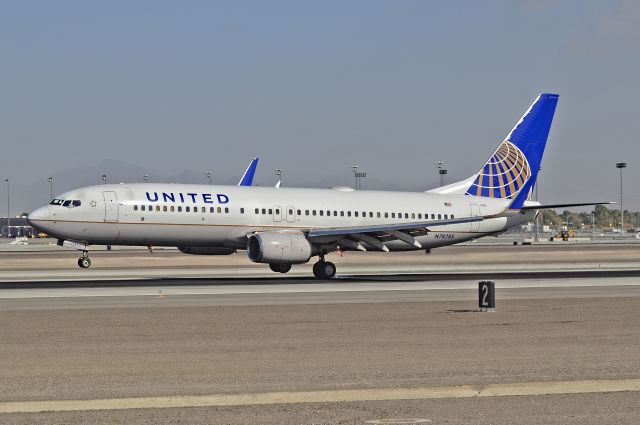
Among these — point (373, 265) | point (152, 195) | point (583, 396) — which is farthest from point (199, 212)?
point (583, 396)

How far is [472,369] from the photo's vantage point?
16.3m

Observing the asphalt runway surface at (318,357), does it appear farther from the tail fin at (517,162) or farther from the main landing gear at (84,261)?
the tail fin at (517,162)

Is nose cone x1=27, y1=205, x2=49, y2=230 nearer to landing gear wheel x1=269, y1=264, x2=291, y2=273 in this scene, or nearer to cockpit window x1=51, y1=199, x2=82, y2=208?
→ cockpit window x1=51, y1=199, x2=82, y2=208

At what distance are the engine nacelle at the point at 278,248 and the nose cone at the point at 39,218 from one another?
30.4ft

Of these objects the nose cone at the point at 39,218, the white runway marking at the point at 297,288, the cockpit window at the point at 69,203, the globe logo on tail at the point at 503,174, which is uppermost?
the globe logo on tail at the point at 503,174

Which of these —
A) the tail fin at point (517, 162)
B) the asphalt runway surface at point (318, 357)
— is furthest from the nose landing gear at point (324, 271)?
the tail fin at point (517, 162)

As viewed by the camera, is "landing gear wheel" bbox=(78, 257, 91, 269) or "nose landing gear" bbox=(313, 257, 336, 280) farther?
"landing gear wheel" bbox=(78, 257, 91, 269)

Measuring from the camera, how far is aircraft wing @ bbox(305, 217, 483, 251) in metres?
45.4

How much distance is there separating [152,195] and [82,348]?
2543 centimetres

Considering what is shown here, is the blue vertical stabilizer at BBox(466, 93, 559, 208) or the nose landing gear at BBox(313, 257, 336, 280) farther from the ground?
Answer: the blue vertical stabilizer at BBox(466, 93, 559, 208)

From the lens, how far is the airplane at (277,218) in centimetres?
4372

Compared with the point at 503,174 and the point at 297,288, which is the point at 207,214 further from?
the point at 503,174

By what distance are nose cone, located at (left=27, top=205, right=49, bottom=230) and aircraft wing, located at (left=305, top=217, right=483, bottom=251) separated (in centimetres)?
1214

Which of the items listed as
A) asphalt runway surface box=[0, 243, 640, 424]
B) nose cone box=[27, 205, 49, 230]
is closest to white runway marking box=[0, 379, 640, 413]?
asphalt runway surface box=[0, 243, 640, 424]
